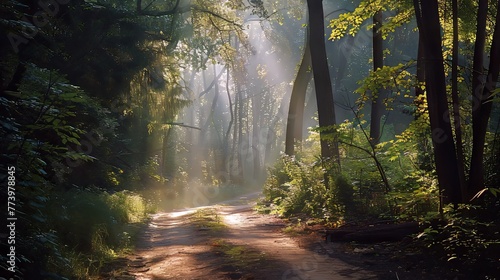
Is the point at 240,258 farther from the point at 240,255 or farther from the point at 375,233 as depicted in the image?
the point at 375,233

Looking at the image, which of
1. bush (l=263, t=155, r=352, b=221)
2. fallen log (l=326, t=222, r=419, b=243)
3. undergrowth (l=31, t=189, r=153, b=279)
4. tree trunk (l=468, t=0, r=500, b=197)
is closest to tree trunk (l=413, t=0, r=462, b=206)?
tree trunk (l=468, t=0, r=500, b=197)

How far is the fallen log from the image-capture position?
8086 mm

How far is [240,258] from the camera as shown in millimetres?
8367

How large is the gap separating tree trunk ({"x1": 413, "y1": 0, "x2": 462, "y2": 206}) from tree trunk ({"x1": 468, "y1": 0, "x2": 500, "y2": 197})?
14.5 inches

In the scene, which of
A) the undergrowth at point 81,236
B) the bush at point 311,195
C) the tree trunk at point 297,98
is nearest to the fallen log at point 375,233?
the bush at point 311,195

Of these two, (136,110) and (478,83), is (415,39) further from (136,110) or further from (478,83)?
(478,83)

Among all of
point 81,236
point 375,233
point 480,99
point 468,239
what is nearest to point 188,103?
point 81,236

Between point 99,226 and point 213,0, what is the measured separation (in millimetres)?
A: 11698

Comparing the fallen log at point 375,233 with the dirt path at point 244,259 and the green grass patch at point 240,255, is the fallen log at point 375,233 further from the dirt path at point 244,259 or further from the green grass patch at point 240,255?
the green grass patch at point 240,255

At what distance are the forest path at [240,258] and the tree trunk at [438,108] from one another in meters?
1.96

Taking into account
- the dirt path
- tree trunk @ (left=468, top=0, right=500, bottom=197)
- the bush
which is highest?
tree trunk @ (left=468, top=0, right=500, bottom=197)

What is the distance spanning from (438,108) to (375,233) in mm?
2596

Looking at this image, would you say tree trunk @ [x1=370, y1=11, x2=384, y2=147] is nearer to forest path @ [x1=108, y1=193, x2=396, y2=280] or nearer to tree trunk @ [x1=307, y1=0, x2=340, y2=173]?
tree trunk @ [x1=307, y1=0, x2=340, y2=173]

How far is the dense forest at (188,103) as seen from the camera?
5.66 m
